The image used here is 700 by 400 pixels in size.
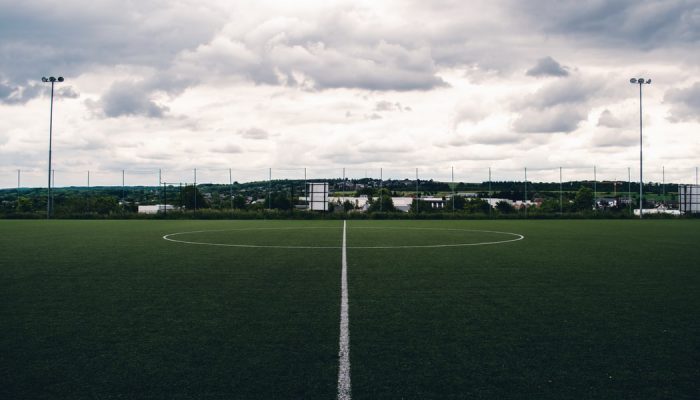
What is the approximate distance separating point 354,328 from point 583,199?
40348 millimetres

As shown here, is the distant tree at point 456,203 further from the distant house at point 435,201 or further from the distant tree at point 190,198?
the distant tree at point 190,198

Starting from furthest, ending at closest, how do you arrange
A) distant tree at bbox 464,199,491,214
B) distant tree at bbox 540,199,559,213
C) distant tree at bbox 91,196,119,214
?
distant tree at bbox 464,199,491,214, distant tree at bbox 540,199,559,213, distant tree at bbox 91,196,119,214

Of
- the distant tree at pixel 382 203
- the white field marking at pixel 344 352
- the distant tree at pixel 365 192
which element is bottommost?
the white field marking at pixel 344 352

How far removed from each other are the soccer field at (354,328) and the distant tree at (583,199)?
30.8 metres

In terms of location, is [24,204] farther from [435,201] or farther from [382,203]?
[435,201]

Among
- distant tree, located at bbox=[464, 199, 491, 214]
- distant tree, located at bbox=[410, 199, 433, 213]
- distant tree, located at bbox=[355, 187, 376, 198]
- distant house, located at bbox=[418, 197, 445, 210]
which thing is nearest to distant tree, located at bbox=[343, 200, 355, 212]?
distant tree, located at bbox=[355, 187, 376, 198]

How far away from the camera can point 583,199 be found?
4266 cm

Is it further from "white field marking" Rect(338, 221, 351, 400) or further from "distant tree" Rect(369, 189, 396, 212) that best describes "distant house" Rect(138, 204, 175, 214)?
"white field marking" Rect(338, 221, 351, 400)

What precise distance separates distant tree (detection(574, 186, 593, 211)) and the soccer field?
3076 centimetres

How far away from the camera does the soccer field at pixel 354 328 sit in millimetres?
4500

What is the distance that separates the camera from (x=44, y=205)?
41.4 metres

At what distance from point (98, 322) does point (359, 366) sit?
343cm

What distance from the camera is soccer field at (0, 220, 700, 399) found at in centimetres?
450

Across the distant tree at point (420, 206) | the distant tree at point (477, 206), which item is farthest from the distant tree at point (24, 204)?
the distant tree at point (477, 206)
